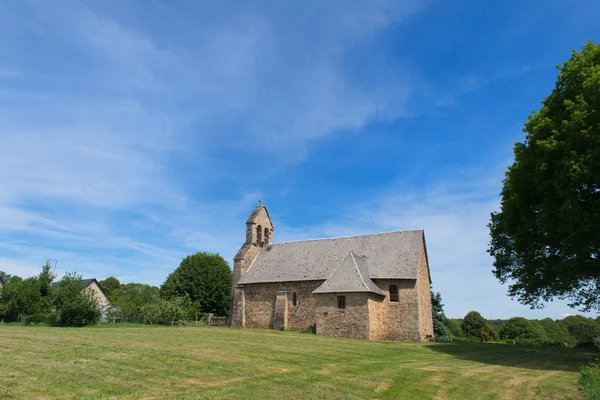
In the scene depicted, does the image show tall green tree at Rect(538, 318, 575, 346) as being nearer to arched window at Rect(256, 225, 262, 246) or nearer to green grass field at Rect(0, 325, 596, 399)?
arched window at Rect(256, 225, 262, 246)

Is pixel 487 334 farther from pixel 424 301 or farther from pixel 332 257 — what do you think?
pixel 332 257

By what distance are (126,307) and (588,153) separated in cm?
3135

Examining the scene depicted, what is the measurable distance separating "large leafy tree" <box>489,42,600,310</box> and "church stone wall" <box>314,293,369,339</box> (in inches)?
381

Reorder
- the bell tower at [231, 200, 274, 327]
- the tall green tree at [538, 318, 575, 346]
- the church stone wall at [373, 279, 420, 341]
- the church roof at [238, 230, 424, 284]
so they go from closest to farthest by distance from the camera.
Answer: the church stone wall at [373, 279, 420, 341]
the church roof at [238, 230, 424, 284]
the bell tower at [231, 200, 274, 327]
the tall green tree at [538, 318, 575, 346]

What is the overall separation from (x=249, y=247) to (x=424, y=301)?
17.1m

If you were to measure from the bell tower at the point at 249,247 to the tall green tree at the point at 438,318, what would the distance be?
57.9 feet

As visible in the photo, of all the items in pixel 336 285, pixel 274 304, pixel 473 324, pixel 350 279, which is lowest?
pixel 473 324

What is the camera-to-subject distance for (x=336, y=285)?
2770 centimetres

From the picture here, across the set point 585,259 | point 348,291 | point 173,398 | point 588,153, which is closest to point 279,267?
point 348,291

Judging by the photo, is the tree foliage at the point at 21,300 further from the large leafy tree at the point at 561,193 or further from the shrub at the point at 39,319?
the large leafy tree at the point at 561,193

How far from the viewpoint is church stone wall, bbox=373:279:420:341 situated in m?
27.5

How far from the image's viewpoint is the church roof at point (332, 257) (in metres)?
29.4

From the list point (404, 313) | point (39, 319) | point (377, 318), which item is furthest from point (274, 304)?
point (39, 319)

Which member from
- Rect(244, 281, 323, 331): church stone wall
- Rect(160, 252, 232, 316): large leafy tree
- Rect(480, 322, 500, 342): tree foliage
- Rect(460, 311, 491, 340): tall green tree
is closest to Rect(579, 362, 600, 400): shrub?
Rect(244, 281, 323, 331): church stone wall
